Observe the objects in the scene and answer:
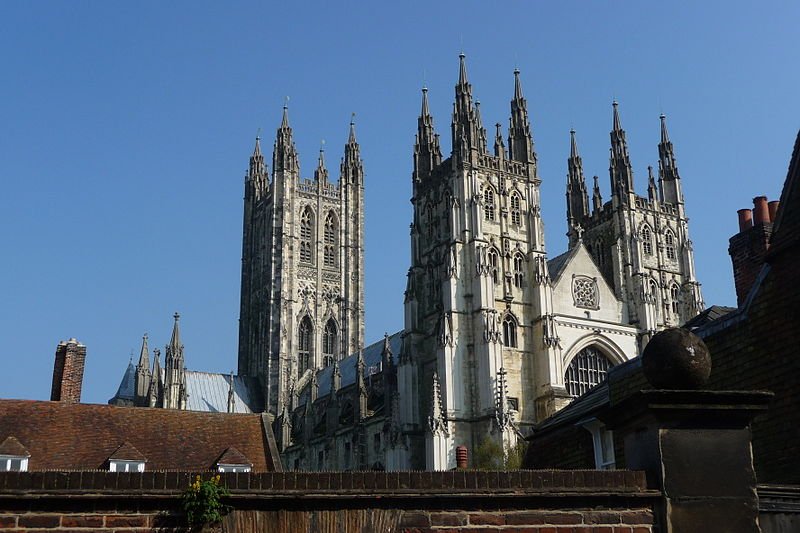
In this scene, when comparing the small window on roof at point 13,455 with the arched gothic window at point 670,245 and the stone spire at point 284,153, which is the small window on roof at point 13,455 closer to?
the arched gothic window at point 670,245

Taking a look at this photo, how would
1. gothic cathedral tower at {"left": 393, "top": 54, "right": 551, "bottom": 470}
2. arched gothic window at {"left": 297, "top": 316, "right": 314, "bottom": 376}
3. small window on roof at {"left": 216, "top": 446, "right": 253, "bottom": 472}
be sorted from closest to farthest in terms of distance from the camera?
small window on roof at {"left": 216, "top": 446, "right": 253, "bottom": 472} → gothic cathedral tower at {"left": 393, "top": 54, "right": 551, "bottom": 470} → arched gothic window at {"left": 297, "top": 316, "right": 314, "bottom": 376}

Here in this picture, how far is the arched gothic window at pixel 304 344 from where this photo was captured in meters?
83.9

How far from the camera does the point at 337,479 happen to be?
5836 millimetres

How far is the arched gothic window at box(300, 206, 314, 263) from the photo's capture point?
87.6 meters

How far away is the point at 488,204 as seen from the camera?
179ft

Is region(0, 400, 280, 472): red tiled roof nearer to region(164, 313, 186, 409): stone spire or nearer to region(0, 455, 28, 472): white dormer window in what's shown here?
region(0, 455, 28, 472): white dormer window

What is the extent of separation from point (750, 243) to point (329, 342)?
70.3m

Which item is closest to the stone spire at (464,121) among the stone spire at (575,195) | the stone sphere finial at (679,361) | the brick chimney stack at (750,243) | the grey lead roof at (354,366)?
the stone spire at (575,195)

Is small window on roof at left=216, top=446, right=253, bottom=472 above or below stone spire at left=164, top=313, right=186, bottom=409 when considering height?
below

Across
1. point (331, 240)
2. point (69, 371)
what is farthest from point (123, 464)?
point (331, 240)

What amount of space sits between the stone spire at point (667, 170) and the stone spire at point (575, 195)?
17.6 ft

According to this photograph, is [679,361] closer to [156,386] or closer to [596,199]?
[596,199]

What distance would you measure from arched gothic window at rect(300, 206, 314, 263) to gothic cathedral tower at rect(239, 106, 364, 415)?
10cm

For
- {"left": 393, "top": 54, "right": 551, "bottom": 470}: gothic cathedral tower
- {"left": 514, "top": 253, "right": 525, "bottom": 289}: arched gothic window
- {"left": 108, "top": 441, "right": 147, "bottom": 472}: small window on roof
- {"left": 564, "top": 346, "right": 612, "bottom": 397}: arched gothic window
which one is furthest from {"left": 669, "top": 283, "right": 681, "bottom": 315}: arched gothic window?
{"left": 108, "top": 441, "right": 147, "bottom": 472}: small window on roof
